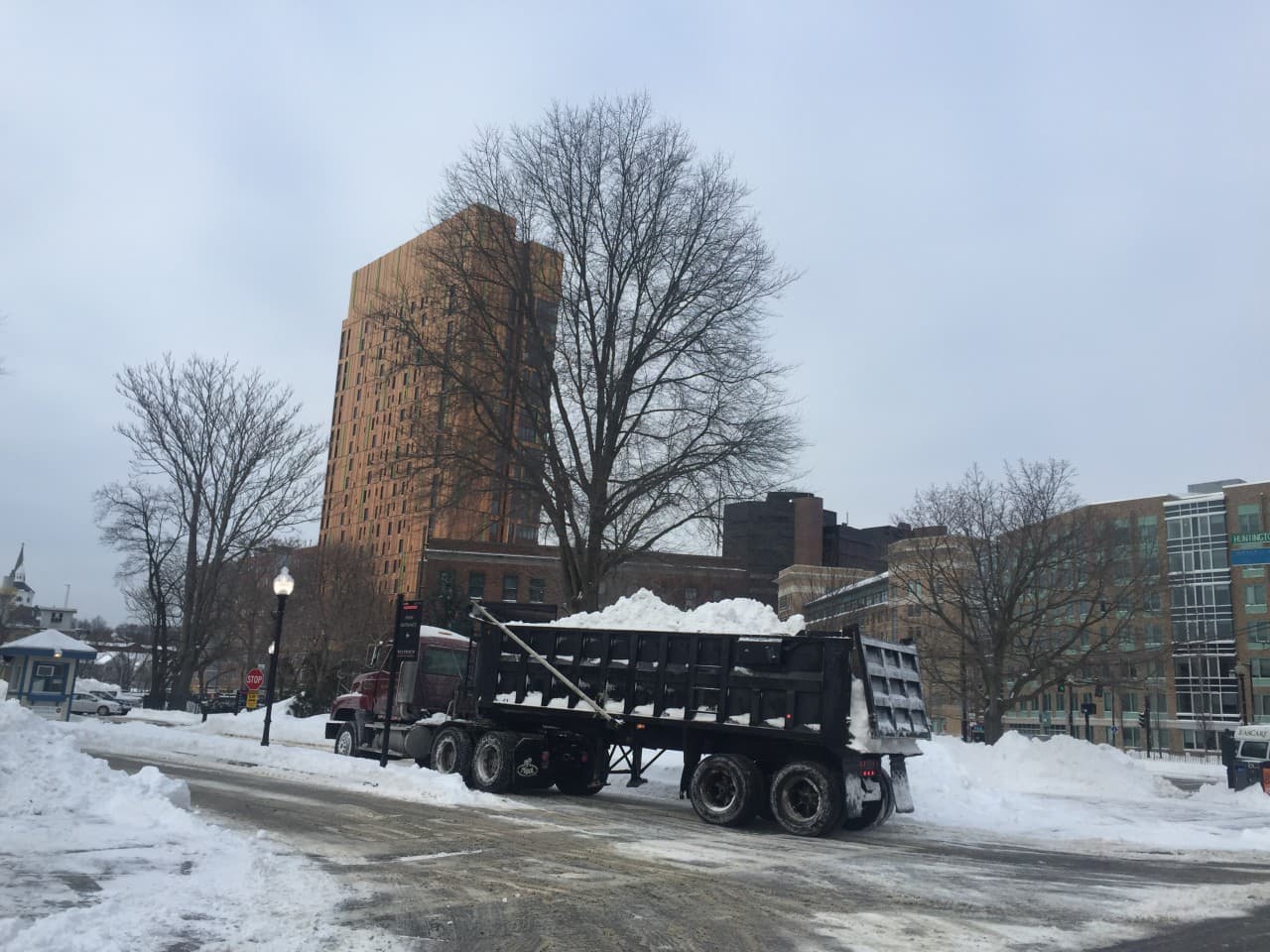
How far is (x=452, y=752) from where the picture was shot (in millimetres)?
16281

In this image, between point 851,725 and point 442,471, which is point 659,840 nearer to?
point 851,725

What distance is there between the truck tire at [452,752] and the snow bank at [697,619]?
105 inches

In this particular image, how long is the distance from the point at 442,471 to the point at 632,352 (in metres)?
5.24

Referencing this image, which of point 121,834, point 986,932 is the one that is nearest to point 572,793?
point 121,834

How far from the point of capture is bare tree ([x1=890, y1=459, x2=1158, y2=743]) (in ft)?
111

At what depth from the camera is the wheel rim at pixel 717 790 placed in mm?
13047

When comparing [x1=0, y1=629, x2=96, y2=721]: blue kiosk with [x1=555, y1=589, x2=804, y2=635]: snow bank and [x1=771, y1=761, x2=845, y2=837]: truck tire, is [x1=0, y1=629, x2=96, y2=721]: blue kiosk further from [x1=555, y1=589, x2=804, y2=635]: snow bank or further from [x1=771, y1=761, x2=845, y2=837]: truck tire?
[x1=771, y1=761, x2=845, y2=837]: truck tire

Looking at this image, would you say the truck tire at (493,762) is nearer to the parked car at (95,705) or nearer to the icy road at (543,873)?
the icy road at (543,873)

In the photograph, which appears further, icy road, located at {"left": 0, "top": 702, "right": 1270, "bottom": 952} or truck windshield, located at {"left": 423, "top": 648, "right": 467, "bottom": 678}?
truck windshield, located at {"left": 423, "top": 648, "right": 467, "bottom": 678}

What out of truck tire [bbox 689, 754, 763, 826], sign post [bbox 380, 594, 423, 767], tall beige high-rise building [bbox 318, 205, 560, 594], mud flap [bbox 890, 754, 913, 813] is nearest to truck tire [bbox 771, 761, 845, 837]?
truck tire [bbox 689, 754, 763, 826]

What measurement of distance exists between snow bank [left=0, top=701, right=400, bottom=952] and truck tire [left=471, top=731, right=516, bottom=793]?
4.89 meters

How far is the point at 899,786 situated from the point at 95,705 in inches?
1722

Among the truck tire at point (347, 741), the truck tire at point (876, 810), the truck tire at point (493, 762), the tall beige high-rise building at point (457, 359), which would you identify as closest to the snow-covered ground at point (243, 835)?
the truck tire at point (493, 762)

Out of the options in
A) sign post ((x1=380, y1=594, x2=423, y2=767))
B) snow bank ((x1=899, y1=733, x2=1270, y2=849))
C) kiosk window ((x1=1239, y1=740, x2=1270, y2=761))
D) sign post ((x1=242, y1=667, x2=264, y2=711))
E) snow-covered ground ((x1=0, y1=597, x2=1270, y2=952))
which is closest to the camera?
snow-covered ground ((x1=0, y1=597, x2=1270, y2=952))
